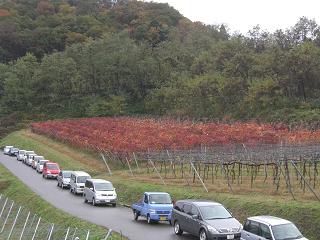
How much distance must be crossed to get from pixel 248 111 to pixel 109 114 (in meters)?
33.5

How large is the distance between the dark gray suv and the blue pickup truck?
2638mm

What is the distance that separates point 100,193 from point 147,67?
8027 centimetres

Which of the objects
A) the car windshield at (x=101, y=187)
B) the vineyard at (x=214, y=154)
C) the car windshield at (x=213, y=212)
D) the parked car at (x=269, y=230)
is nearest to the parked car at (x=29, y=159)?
the vineyard at (x=214, y=154)

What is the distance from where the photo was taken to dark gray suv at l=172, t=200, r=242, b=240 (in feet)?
62.6

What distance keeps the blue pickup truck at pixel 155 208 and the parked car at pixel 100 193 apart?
18.5 feet

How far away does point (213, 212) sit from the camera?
67.2 feet

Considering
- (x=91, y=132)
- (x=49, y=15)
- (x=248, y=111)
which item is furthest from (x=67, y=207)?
(x=49, y=15)

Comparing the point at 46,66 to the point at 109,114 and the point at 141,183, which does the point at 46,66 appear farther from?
the point at 141,183

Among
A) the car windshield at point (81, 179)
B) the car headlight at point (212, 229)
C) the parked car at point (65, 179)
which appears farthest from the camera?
the parked car at point (65, 179)

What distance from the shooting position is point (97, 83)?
376 feet

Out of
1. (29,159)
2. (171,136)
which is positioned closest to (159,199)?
(171,136)

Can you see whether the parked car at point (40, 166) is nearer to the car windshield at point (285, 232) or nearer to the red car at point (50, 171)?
the red car at point (50, 171)

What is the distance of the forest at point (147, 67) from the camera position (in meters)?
74.1

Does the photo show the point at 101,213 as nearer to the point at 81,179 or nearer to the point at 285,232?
the point at 81,179
